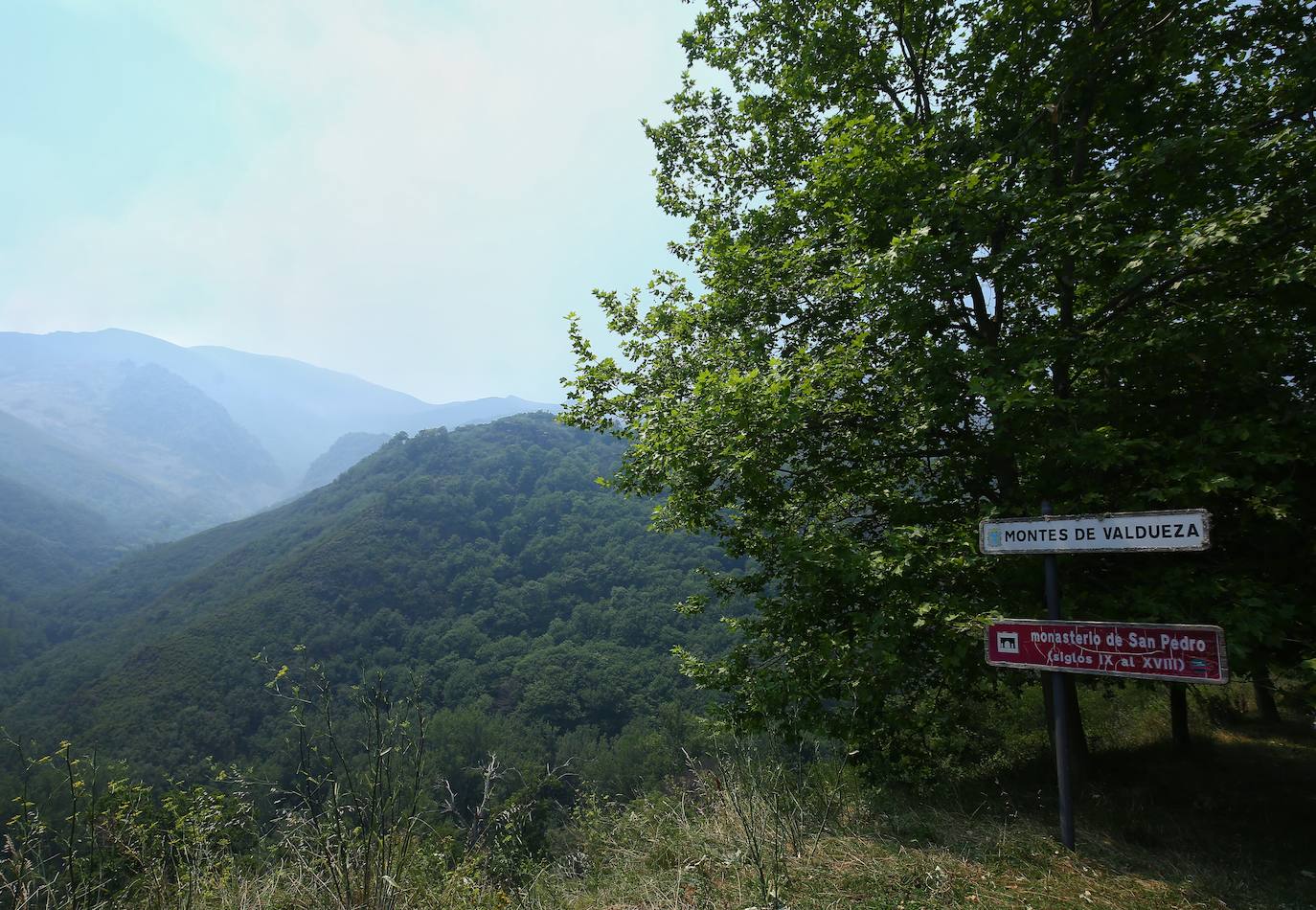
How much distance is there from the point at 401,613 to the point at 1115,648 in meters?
104

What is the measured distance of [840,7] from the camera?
7035mm

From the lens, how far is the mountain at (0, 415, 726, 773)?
71.4 metres

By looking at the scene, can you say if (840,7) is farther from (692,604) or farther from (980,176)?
(692,604)

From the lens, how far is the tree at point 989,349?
487 centimetres

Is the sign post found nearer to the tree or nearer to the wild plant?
the tree

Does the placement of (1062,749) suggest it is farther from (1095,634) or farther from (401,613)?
(401,613)

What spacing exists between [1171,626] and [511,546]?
11753 centimetres

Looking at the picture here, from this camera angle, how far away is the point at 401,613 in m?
96.0

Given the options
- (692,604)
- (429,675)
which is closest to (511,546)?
(429,675)

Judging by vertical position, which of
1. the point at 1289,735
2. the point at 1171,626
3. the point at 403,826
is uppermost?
the point at 1171,626

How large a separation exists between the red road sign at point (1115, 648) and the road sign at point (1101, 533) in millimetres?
453

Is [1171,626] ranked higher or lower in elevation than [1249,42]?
lower

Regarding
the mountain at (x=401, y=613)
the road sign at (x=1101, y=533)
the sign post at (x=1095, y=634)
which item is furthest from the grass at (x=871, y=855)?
the mountain at (x=401, y=613)

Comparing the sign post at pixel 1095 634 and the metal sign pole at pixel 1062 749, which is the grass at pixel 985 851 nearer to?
the metal sign pole at pixel 1062 749
